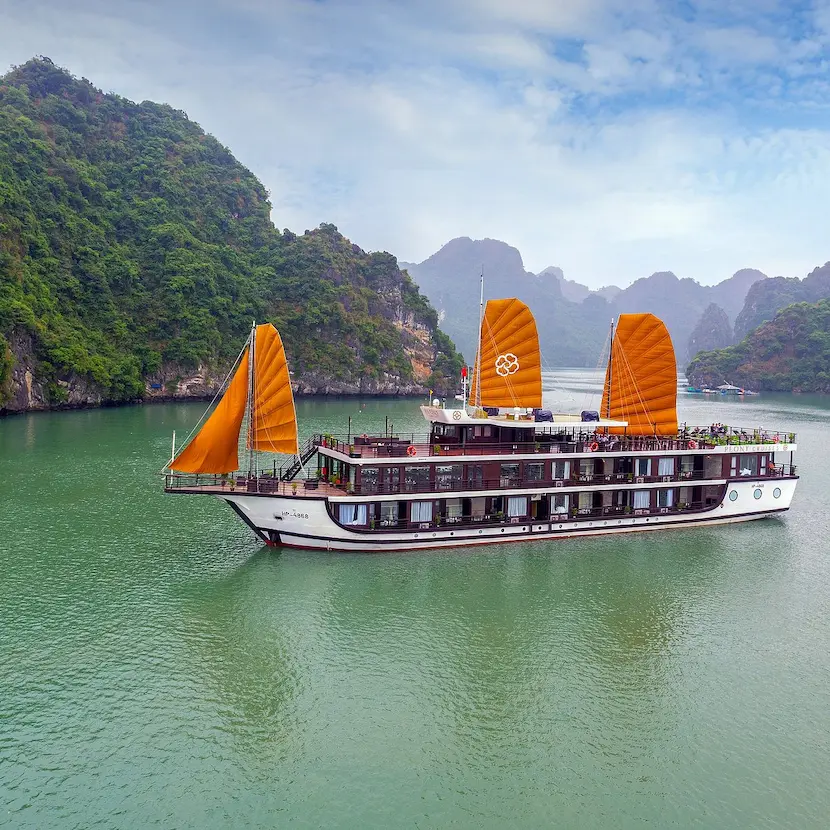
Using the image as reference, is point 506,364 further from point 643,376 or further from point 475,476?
point 643,376

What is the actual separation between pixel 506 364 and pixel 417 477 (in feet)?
18.5

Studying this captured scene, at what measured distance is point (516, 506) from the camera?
2017 centimetres

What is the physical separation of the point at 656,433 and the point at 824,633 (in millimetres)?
9386

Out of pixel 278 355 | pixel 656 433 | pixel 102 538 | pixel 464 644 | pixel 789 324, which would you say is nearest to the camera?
pixel 464 644

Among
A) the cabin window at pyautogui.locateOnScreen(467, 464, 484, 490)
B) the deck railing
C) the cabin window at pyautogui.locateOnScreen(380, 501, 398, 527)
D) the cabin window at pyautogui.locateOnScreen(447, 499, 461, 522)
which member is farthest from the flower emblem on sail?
the cabin window at pyautogui.locateOnScreen(380, 501, 398, 527)

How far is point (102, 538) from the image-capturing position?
20141mm

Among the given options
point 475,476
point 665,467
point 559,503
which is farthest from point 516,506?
point 665,467

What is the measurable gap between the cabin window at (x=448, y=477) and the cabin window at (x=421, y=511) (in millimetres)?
595

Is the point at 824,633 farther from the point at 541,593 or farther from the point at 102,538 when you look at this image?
the point at 102,538

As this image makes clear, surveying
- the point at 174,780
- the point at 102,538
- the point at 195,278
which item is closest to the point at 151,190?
the point at 195,278

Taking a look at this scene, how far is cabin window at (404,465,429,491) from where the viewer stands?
18.9 metres

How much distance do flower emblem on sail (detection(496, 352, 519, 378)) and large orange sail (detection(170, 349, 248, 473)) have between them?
856 centimetres

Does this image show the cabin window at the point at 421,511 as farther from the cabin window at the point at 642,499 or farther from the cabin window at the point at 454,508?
the cabin window at the point at 642,499

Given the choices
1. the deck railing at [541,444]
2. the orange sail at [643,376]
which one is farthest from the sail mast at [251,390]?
the orange sail at [643,376]
